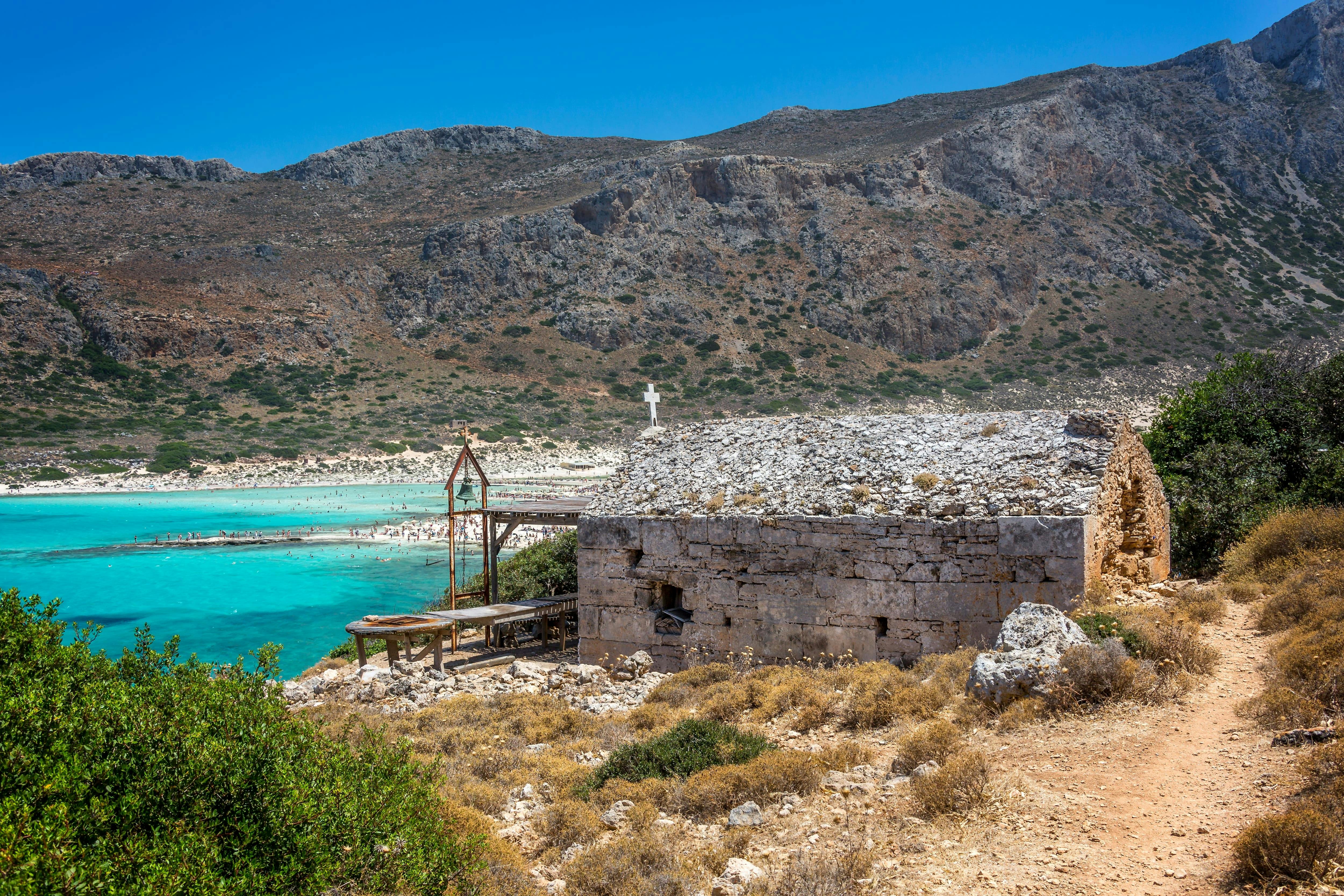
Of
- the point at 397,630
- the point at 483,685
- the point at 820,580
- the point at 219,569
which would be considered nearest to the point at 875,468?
the point at 820,580

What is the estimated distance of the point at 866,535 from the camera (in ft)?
33.1

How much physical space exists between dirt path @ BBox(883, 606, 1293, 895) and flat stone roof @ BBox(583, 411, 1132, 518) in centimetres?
346

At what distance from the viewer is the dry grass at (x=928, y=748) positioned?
6074 millimetres

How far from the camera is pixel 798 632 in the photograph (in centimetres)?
1053

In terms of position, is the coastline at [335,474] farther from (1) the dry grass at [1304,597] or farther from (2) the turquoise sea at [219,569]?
(1) the dry grass at [1304,597]

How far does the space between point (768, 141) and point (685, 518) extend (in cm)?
8555

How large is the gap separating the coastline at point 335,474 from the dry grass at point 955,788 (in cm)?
4015

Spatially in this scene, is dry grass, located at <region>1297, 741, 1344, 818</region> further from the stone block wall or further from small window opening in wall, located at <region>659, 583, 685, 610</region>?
small window opening in wall, located at <region>659, 583, 685, 610</region>

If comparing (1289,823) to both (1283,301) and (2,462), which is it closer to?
(2,462)

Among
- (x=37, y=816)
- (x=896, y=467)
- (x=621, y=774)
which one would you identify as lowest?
(x=621, y=774)

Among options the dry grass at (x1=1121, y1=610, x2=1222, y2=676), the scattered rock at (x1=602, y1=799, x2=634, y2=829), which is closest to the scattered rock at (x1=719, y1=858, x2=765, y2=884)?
the scattered rock at (x1=602, y1=799, x2=634, y2=829)

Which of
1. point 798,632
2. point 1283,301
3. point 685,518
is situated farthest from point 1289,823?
point 1283,301

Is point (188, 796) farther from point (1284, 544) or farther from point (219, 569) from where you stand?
point (219, 569)

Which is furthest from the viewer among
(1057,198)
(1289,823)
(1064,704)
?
(1057,198)
